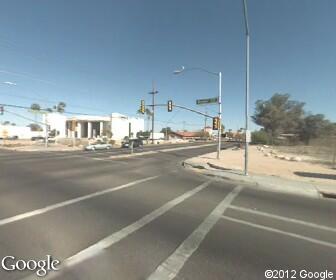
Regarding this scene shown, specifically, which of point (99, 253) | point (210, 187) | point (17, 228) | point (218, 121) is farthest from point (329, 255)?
point (218, 121)

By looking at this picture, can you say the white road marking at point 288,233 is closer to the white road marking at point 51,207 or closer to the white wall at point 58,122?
the white road marking at point 51,207

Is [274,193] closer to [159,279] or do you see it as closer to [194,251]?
[194,251]

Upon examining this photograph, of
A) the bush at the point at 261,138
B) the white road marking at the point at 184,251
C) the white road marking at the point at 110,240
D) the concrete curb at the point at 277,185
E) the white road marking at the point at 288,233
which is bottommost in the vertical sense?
the concrete curb at the point at 277,185

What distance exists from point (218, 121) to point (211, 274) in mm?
23741

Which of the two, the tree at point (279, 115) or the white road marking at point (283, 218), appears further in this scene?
the tree at point (279, 115)

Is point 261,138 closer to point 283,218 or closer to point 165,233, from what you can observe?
point 283,218

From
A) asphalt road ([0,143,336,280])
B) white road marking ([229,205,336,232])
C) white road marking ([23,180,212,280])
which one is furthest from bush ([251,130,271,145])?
white road marking ([23,180,212,280])

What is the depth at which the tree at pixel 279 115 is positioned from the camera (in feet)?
258

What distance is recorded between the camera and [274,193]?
11336 millimetres

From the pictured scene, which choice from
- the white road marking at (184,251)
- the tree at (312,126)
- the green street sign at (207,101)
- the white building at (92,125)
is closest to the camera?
the white road marking at (184,251)

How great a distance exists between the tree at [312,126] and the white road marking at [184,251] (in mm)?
72172

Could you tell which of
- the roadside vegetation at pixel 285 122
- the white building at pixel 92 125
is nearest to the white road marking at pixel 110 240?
the roadside vegetation at pixel 285 122

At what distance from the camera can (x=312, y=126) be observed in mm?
74750

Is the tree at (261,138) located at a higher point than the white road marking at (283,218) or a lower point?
higher
